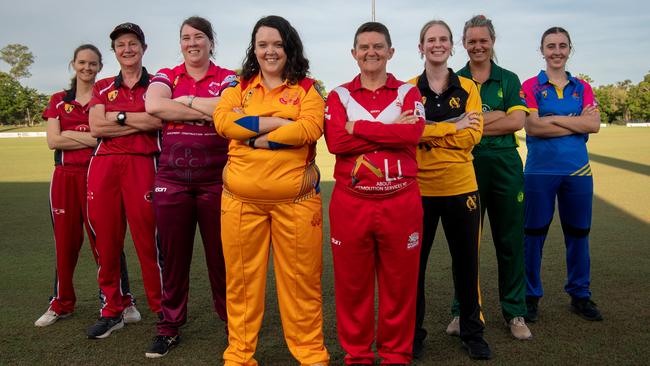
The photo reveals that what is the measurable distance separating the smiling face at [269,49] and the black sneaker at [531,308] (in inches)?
110

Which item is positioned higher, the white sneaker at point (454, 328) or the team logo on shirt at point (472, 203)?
the team logo on shirt at point (472, 203)

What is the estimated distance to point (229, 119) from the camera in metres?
3.24

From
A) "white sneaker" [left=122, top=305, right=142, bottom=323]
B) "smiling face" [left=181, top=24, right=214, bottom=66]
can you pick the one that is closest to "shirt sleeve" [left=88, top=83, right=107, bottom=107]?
"smiling face" [left=181, top=24, right=214, bottom=66]

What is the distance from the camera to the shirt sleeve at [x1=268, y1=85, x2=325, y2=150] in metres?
3.19

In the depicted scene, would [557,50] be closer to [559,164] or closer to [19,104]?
[559,164]

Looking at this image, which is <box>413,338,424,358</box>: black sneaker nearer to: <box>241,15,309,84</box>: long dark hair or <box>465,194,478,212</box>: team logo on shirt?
<box>465,194,478,212</box>: team logo on shirt

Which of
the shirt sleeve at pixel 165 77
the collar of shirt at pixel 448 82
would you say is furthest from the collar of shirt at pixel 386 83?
the shirt sleeve at pixel 165 77

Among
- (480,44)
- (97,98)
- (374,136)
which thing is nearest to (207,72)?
(97,98)

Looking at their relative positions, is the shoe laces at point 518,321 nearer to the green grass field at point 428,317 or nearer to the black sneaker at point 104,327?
the green grass field at point 428,317

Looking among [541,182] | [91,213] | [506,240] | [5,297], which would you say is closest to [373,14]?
[541,182]

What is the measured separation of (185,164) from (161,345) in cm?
128

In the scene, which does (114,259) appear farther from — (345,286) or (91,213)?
(345,286)

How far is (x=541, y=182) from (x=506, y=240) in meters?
0.75

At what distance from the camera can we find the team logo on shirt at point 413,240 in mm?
3336
